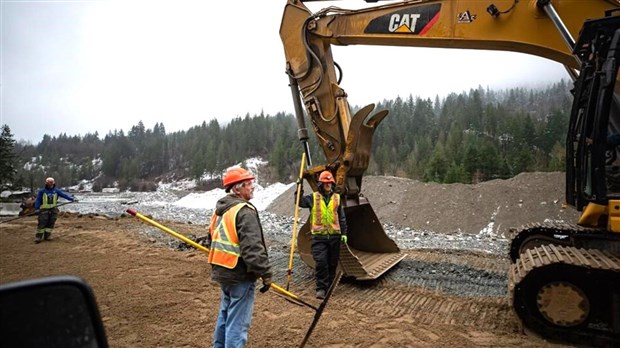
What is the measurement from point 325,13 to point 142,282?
5.30m

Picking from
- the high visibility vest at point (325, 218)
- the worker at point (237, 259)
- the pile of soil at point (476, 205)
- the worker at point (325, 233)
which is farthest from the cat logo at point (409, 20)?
the pile of soil at point (476, 205)

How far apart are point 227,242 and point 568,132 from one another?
3.99 metres

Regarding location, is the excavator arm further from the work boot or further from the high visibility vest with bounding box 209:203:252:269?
the high visibility vest with bounding box 209:203:252:269

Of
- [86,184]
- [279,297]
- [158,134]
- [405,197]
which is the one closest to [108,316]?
[279,297]

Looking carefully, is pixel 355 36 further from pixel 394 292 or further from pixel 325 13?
pixel 394 292

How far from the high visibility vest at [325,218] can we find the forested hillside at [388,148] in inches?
1020

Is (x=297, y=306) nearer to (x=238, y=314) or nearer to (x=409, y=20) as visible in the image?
(x=238, y=314)

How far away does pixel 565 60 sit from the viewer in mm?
5078

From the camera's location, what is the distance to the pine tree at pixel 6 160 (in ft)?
79.8

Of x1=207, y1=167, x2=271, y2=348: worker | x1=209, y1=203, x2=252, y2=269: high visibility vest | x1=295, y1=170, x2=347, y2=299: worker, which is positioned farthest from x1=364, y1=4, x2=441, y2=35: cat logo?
x1=209, y1=203, x2=252, y2=269: high visibility vest

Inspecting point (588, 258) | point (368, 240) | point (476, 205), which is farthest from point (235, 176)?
point (476, 205)

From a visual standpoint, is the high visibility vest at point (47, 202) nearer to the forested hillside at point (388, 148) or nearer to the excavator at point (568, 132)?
the excavator at point (568, 132)

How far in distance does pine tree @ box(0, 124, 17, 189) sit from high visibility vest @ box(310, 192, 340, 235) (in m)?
25.7

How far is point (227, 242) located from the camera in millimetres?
3258
